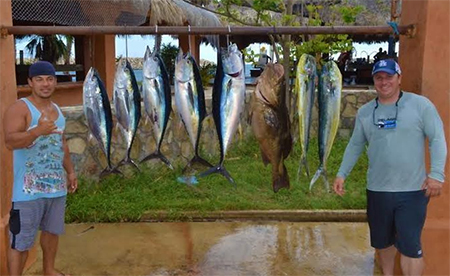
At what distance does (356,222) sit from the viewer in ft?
18.0

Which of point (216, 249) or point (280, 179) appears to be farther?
point (216, 249)

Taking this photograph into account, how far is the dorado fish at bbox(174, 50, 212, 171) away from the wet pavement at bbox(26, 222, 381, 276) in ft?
4.91

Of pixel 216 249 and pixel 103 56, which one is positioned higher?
pixel 103 56

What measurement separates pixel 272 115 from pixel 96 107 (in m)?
1.34

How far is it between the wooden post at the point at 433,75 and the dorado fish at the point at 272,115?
1.16m

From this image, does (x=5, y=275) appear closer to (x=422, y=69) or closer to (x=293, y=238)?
(x=293, y=238)

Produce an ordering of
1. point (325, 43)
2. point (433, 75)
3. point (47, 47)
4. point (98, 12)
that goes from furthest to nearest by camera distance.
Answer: point (47, 47) → point (98, 12) → point (325, 43) → point (433, 75)

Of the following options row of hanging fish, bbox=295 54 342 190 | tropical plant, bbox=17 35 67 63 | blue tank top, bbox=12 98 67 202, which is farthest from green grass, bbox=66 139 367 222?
tropical plant, bbox=17 35 67 63

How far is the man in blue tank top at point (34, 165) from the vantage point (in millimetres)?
3236

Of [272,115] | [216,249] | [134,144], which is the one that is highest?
[272,115]

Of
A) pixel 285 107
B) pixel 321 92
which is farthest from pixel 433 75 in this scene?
pixel 285 107

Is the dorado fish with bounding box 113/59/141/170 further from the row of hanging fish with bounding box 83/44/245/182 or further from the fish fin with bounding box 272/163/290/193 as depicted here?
the fish fin with bounding box 272/163/290/193

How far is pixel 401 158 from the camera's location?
3084 mm

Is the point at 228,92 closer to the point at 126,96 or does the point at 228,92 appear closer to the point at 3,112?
the point at 126,96
